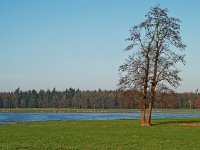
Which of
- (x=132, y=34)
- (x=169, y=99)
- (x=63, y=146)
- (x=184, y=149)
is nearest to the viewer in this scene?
(x=184, y=149)

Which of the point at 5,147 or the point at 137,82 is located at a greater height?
the point at 137,82

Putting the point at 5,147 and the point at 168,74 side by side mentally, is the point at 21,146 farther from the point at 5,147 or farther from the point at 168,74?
the point at 168,74

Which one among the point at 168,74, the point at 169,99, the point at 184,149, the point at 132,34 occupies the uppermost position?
the point at 132,34

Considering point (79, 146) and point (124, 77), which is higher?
point (124, 77)

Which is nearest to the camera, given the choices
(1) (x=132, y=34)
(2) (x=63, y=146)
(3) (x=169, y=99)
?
(2) (x=63, y=146)

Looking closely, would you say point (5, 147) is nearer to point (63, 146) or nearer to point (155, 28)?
point (63, 146)

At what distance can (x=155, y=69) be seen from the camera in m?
50.1

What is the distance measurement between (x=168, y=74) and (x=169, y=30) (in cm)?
580

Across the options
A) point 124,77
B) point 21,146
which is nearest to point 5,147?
point 21,146

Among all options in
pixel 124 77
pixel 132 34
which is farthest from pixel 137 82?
pixel 132 34

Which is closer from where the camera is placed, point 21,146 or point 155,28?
point 21,146

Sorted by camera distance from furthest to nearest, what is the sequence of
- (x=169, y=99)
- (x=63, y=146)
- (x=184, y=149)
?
(x=169, y=99) → (x=63, y=146) → (x=184, y=149)

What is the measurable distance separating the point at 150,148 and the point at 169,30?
3018 centimetres

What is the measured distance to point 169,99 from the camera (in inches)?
1925
